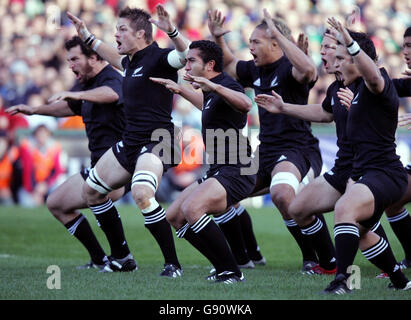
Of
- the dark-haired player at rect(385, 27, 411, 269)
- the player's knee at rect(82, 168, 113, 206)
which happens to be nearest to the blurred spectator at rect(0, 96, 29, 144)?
the player's knee at rect(82, 168, 113, 206)

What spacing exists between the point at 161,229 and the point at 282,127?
1.80 metres

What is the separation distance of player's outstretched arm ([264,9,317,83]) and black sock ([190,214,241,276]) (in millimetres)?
1907

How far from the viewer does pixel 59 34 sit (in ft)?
66.7

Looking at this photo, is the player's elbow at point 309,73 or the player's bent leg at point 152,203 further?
the player's elbow at point 309,73

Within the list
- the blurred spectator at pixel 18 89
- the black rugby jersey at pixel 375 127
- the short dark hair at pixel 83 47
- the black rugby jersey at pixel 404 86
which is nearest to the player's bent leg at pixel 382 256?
the black rugby jersey at pixel 375 127

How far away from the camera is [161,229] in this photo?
25.9 ft

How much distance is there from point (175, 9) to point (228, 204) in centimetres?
1503

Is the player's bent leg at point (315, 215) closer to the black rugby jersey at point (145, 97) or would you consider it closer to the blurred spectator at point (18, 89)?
the black rugby jersey at point (145, 97)

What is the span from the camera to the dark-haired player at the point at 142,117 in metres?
8.02

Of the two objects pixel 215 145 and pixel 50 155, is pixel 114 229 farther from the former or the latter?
pixel 50 155

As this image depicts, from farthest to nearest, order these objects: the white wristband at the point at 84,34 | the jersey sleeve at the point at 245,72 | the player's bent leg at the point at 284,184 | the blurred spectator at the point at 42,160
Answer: the blurred spectator at the point at 42,160 → the jersey sleeve at the point at 245,72 → the white wristband at the point at 84,34 → the player's bent leg at the point at 284,184

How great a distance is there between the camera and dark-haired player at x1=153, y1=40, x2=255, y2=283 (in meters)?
7.21

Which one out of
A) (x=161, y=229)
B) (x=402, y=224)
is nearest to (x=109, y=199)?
(x=161, y=229)

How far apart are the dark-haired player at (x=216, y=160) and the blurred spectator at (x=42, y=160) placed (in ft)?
26.5
